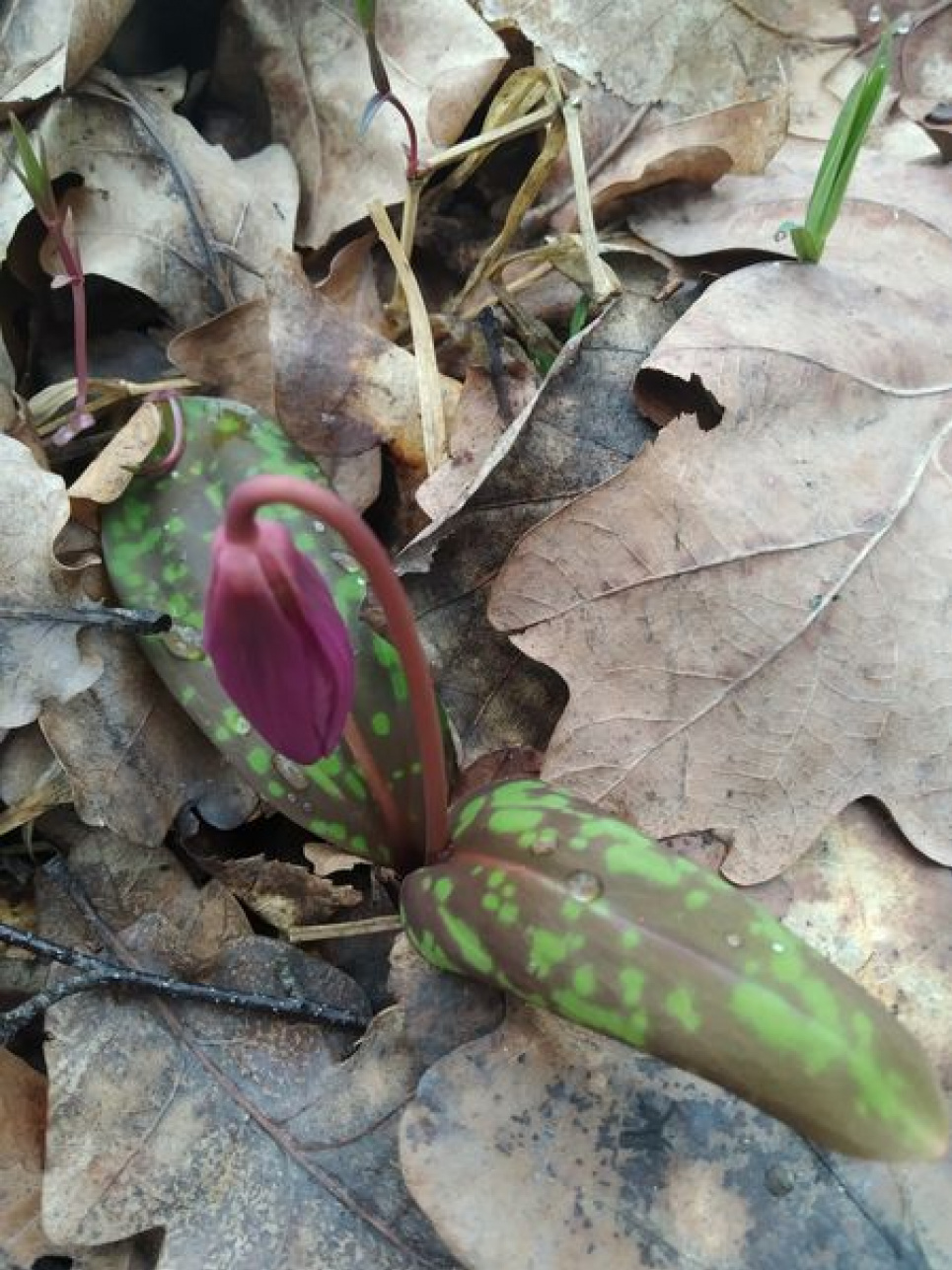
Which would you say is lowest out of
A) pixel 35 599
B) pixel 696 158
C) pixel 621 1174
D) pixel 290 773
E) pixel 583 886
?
pixel 621 1174

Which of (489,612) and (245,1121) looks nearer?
(245,1121)

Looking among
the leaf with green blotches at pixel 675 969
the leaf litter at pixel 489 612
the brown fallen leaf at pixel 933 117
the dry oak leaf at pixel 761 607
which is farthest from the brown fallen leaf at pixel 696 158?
the leaf with green blotches at pixel 675 969

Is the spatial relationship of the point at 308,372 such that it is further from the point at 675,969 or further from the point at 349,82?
the point at 675,969

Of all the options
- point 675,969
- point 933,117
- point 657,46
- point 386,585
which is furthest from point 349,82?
point 675,969

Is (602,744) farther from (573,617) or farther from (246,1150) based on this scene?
(246,1150)

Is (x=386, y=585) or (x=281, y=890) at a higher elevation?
(x=386, y=585)

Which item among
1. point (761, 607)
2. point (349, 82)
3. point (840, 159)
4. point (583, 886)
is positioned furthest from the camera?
point (349, 82)

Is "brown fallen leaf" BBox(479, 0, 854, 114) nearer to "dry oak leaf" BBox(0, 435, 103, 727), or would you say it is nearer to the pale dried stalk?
the pale dried stalk

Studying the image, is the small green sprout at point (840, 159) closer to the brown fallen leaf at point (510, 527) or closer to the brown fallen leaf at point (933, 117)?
the brown fallen leaf at point (510, 527)
